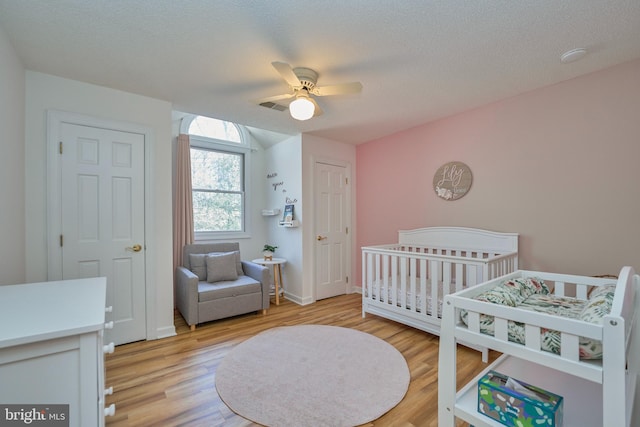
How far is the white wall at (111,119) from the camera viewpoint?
221cm

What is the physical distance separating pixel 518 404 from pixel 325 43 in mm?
2222

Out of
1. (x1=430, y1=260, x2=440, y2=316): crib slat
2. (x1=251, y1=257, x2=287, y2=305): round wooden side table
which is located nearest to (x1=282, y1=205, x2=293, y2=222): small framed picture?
(x1=251, y1=257, x2=287, y2=305): round wooden side table

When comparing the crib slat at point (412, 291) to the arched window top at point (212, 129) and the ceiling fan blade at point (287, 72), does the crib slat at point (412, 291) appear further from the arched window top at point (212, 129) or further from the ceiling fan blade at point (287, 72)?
the arched window top at point (212, 129)

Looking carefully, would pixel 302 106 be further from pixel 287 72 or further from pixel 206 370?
pixel 206 370

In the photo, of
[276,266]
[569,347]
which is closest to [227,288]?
[276,266]

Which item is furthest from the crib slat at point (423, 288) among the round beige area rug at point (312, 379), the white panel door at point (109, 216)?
the white panel door at point (109, 216)

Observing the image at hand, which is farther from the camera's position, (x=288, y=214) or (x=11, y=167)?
(x=288, y=214)

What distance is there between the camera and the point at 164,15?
1.61 m

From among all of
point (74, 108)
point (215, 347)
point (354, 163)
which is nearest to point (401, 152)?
point (354, 163)

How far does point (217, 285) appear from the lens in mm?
3207

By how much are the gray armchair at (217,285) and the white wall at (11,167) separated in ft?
4.34

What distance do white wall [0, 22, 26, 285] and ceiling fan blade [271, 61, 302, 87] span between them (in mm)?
1719

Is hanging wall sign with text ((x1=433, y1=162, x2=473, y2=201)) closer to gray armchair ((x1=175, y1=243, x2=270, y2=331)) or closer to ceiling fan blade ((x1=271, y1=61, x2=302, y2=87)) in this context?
ceiling fan blade ((x1=271, y1=61, x2=302, y2=87))

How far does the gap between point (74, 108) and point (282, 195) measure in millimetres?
2510
